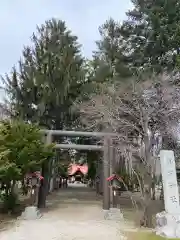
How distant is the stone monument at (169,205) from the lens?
6.78m

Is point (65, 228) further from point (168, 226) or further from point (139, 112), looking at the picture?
point (139, 112)

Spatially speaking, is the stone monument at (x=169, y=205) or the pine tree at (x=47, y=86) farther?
the pine tree at (x=47, y=86)

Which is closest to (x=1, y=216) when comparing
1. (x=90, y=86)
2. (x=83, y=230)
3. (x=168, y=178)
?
(x=83, y=230)

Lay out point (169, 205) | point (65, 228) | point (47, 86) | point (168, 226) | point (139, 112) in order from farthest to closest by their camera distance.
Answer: point (47, 86) < point (139, 112) < point (65, 228) < point (169, 205) < point (168, 226)

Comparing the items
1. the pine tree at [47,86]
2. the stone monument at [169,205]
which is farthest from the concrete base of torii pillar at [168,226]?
the pine tree at [47,86]

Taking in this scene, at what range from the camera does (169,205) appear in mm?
7117

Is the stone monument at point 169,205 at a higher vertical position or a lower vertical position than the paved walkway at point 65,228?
higher

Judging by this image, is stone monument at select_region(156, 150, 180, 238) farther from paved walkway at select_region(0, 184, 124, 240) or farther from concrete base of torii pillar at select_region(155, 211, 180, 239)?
paved walkway at select_region(0, 184, 124, 240)

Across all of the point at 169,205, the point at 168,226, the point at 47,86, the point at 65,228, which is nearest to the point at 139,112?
the point at 169,205

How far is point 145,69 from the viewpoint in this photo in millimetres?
14258

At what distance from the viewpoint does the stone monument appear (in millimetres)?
6777

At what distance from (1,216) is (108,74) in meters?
8.44

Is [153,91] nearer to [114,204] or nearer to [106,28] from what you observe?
[114,204]

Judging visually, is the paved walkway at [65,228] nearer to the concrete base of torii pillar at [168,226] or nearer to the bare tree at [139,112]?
the concrete base of torii pillar at [168,226]
